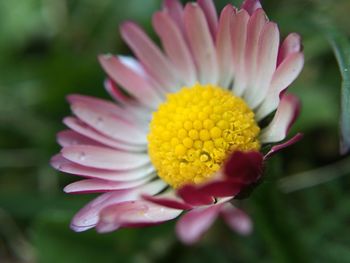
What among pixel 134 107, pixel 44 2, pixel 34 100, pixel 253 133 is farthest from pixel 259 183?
pixel 44 2

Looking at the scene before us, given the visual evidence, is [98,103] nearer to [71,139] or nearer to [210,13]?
[71,139]

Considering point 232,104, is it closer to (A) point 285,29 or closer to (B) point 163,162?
(B) point 163,162

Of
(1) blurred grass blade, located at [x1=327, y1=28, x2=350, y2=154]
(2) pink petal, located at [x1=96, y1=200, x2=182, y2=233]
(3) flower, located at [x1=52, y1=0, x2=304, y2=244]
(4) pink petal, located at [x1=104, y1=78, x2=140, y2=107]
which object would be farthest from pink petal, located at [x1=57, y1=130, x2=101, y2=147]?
(1) blurred grass blade, located at [x1=327, y1=28, x2=350, y2=154]

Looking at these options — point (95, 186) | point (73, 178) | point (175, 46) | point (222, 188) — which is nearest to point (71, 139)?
point (95, 186)

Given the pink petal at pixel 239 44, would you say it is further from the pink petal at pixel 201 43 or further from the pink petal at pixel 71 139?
A: the pink petal at pixel 71 139

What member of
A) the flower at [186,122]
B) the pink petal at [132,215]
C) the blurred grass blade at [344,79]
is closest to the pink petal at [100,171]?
the flower at [186,122]
